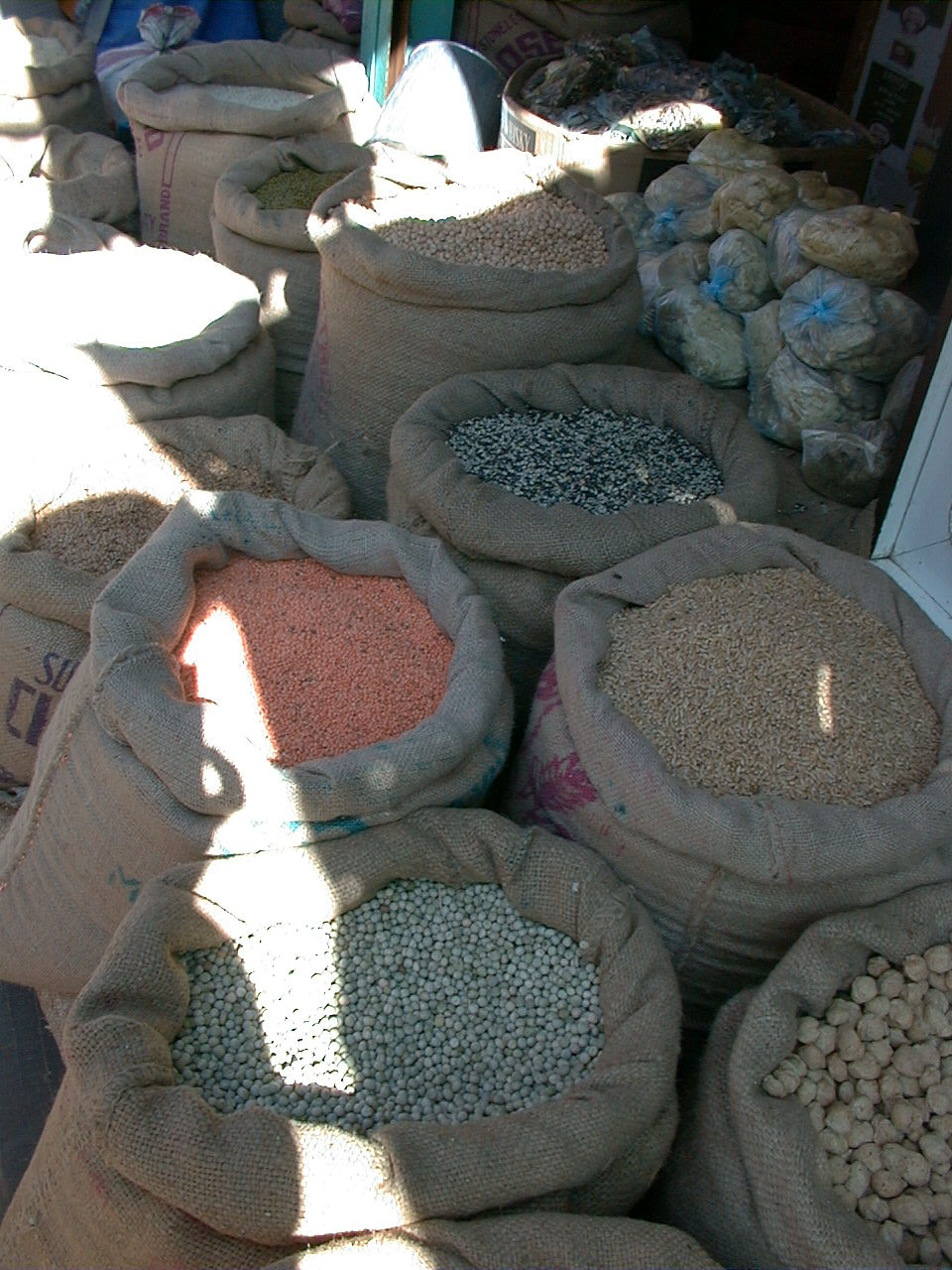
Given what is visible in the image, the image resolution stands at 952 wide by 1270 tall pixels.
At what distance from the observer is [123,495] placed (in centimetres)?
221

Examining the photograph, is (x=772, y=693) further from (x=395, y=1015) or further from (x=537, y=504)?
(x=395, y=1015)

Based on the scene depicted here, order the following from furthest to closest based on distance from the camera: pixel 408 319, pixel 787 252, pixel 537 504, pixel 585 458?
pixel 787 252 → pixel 408 319 → pixel 585 458 → pixel 537 504

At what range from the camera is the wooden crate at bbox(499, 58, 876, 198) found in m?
3.36

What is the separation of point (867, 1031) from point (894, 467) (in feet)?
3.66

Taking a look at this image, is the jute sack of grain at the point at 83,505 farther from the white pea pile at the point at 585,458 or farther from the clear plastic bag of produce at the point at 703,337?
the clear plastic bag of produce at the point at 703,337

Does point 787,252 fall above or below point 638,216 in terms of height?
above

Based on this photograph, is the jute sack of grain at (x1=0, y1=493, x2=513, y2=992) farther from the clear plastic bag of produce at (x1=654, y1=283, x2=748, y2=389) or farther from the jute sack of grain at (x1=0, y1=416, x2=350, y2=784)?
→ the clear plastic bag of produce at (x1=654, y1=283, x2=748, y2=389)

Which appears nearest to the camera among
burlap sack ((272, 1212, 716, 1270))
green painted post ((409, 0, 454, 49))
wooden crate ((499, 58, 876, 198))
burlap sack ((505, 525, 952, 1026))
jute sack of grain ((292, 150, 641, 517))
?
burlap sack ((272, 1212, 716, 1270))

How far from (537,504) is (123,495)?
0.80m

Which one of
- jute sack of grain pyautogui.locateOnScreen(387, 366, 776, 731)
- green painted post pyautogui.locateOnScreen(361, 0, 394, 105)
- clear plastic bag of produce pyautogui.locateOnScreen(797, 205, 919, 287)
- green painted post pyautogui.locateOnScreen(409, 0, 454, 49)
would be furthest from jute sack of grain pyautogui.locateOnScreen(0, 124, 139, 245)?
clear plastic bag of produce pyautogui.locateOnScreen(797, 205, 919, 287)

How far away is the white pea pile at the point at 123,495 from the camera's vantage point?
2.11 metres

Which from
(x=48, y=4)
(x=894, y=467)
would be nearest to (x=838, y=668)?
(x=894, y=467)

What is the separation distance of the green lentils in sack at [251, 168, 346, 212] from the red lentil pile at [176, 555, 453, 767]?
1.39 meters

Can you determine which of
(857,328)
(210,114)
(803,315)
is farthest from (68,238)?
(857,328)
